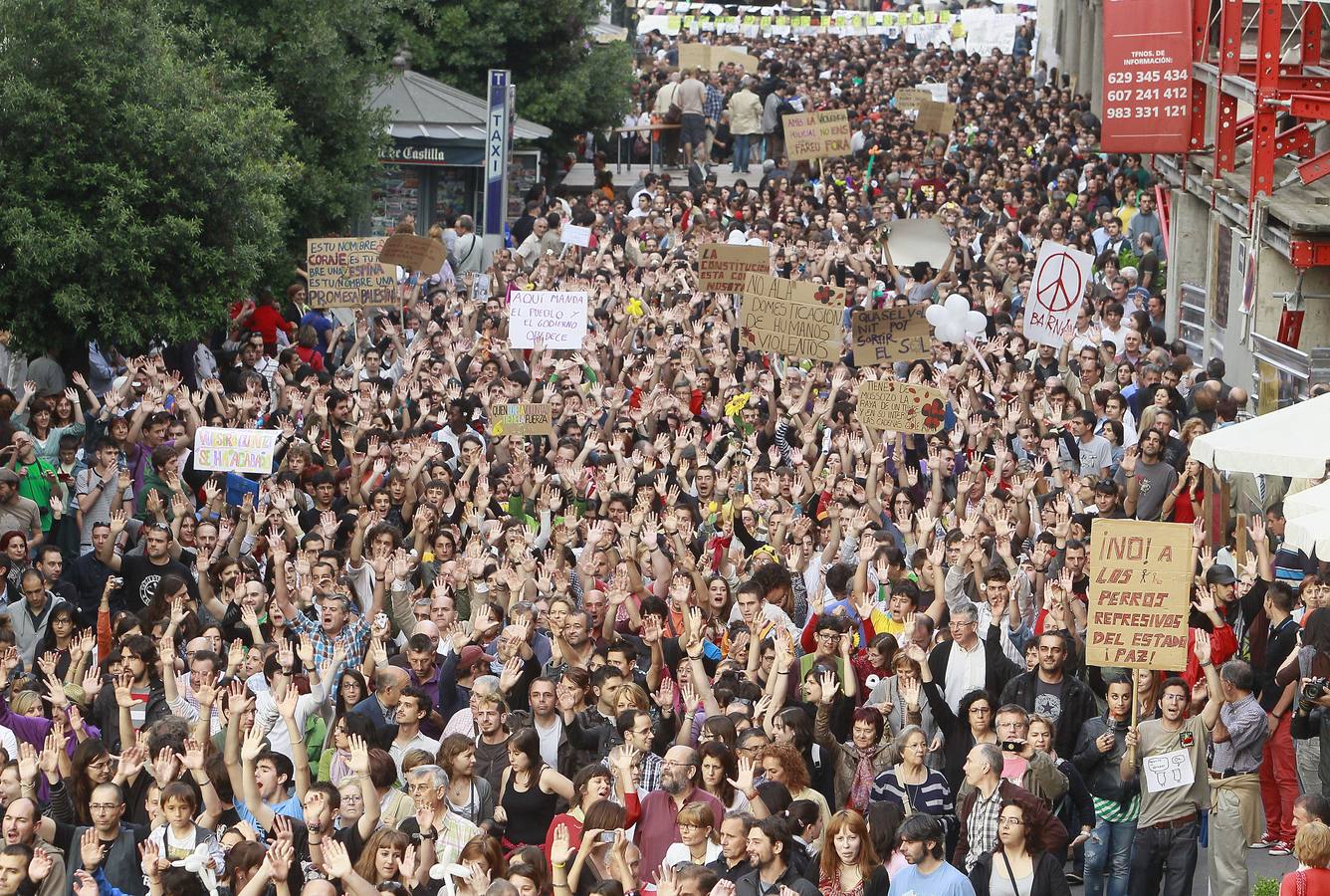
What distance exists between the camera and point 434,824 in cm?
930

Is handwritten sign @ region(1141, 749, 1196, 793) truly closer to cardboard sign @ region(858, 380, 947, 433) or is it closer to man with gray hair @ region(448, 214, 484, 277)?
cardboard sign @ region(858, 380, 947, 433)

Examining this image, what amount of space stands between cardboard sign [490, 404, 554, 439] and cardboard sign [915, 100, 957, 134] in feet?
68.7

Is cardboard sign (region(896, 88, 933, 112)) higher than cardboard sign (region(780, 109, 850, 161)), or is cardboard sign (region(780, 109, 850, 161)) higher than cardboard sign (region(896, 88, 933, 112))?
cardboard sign (region(896, 88, 933, 112))

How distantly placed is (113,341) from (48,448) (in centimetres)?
274

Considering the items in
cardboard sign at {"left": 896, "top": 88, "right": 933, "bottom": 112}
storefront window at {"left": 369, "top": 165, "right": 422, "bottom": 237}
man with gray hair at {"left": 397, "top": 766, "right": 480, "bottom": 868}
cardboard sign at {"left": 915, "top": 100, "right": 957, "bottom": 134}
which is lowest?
man with gray hair at {"left": 397, "top": 766, "right": 480, "bottom": 868}

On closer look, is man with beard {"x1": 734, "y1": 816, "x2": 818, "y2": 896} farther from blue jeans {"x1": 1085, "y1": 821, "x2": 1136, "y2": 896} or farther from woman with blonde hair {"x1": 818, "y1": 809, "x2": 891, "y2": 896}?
blue jeans {"x1": 1085, "y1": 821, "x2": 1136, "y2": 896}

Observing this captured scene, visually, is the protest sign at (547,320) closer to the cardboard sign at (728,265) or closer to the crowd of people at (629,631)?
the crowd of people at (629,631)

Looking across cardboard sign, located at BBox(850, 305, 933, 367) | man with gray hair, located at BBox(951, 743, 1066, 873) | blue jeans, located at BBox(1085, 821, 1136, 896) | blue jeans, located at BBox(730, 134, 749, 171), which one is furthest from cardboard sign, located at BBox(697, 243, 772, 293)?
blue jeans, located at BBox(730, 134, 749, 171)

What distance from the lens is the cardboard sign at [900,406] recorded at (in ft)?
50.3

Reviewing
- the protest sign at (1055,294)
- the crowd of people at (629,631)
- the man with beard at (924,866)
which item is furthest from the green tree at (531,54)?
the man with beard at (924,866)

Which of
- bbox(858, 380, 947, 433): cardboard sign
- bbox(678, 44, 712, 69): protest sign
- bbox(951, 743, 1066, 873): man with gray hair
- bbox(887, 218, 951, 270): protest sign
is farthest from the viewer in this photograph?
bbox(678, 44, 712, 69): protest sign

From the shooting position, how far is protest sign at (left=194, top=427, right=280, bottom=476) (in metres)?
14.5

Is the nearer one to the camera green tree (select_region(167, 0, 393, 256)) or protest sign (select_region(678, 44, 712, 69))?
green tree (select_region(167, 0, 393, 256))

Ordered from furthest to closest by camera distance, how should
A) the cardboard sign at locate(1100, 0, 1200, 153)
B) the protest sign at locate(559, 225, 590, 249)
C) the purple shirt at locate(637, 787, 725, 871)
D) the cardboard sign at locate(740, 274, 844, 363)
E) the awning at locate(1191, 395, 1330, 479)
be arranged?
the protest sign at locate(559, 225, 590, 249) < the cardboard sign at locate(1100, 0, 1200, 153) < the cardboard sign at locate(740, 274, 844, 363) < the awning at locate(1191, 395, 1330, 479) < the purple shirt at locate(637, 787, 725, 871)
